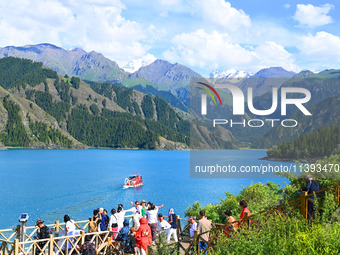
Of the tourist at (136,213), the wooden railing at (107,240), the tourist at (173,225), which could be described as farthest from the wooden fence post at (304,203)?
the tourist at (136,213)

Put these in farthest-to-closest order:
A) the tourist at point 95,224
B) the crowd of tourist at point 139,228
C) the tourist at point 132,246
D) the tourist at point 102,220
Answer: the tourist at point 102,220 < the tourist at point 95,224 < the tourist at point 132,246 < the crowd of tourist at point 139,228

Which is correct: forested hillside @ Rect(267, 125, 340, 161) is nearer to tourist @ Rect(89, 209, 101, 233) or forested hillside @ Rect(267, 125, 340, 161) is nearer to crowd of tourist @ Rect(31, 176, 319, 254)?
crowd of tourist @ Rect(31, 176, 319, 254)

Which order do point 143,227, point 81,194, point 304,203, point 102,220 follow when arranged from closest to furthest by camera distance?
point 304,203 < point 143,227 < point 102,220 < point 81,194

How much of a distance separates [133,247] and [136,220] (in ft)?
12.2

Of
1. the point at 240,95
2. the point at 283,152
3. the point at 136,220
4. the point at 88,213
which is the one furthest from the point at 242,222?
the point at 283,152

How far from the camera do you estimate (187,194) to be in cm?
6988

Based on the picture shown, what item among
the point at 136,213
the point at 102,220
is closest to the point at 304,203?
the point at 136,213

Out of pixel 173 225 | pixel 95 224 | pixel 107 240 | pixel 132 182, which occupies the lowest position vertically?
pixel 132 182

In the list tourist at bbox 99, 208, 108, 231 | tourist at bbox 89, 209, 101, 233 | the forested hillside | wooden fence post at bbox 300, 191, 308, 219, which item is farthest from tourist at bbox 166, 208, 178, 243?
the forested hillside

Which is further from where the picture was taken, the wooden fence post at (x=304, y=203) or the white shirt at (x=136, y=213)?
the white shirt at (x=136, y=213)

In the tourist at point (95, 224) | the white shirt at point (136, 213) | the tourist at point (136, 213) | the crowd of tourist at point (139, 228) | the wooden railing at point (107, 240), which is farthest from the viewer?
the white shirt at point (136, 213)

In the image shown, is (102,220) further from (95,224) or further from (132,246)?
(132,246)

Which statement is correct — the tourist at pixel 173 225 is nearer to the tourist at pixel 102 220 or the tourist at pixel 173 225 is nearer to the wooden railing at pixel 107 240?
the wooden railing at pixel 107 240

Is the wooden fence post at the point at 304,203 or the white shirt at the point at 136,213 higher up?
the wooden fence post at the point at 304,203
